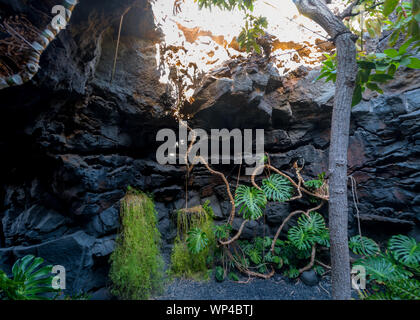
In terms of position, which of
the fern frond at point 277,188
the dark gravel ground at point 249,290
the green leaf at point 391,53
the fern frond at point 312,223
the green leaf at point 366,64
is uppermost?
the green leaf at point 391,53

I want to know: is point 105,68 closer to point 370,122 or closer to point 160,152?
point 160,152

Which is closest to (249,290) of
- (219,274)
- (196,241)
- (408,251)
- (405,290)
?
(219,274)

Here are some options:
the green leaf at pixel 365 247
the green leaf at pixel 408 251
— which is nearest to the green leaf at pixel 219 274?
the green leaf at pixel 365 247

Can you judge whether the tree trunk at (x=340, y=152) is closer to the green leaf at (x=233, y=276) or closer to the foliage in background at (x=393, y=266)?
the foliage in background at (x=393, y=266)

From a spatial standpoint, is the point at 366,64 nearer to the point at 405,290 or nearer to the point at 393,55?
the point at 393,55

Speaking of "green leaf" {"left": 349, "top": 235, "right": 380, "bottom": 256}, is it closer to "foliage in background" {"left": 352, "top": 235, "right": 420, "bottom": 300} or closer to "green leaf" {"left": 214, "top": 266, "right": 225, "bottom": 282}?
"foliage in background" {"left": 352, "top": 235, "right": 420, "bottom": 300}

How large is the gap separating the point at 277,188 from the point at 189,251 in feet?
5.79

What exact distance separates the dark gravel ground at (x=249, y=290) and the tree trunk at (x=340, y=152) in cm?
141

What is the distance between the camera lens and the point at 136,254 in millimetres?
2420

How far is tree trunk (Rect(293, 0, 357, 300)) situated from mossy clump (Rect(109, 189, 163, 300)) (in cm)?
222

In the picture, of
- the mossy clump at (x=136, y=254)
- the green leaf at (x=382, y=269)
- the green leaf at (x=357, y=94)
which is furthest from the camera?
the mossy clump at (x=136, y=254)

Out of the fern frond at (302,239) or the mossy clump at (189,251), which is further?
the mossy clump at (189,251)

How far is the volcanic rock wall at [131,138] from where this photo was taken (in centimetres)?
201
